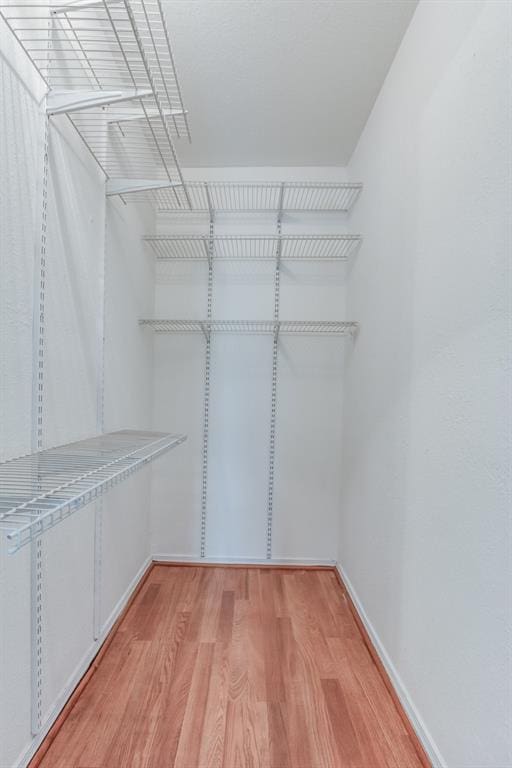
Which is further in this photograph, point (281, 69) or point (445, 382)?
point (281, 69)

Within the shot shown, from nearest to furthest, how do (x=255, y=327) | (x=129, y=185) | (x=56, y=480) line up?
(x=56, y=480)
(x=129, y=185)
(x=255, y=327)

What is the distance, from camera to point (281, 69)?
1501mm

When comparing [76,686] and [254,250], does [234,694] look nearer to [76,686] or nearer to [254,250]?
[76,686]

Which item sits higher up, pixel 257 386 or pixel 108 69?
pixel 108 69

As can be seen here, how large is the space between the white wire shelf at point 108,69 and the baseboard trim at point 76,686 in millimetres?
1791

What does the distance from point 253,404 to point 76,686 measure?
145cm

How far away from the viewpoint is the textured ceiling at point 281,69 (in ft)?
4.21

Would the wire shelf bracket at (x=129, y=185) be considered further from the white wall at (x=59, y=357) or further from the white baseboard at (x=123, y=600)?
the white baseboard at (x=123, y=600)

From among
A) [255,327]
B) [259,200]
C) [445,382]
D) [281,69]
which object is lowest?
[445,382]

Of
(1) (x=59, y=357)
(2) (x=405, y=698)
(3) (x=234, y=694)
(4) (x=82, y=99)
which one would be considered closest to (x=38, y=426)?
(1) (x=59, y=357)

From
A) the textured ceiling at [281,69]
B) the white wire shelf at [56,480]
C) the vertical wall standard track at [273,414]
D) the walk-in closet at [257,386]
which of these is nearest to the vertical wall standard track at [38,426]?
the walk-in closet at [257,386]

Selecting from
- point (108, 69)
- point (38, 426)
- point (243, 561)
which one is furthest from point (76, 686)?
point (108, 69)

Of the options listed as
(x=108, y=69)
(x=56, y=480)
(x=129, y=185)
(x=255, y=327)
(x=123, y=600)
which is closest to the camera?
(x=56, y=480)

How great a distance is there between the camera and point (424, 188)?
3.89 feet
